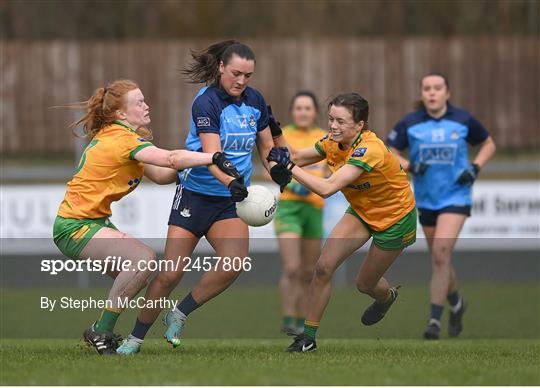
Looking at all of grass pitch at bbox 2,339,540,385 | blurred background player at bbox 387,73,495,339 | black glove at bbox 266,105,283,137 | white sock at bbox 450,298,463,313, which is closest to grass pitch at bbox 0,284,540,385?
grass pitch at bbox 2,339,540,385

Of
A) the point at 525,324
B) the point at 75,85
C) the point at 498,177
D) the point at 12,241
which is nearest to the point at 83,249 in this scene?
the point at 525,324

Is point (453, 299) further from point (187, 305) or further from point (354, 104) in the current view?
point (187, 305)

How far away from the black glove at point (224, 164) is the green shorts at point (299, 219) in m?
3.84

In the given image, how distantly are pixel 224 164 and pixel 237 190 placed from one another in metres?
0.19

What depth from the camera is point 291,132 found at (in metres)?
11.8

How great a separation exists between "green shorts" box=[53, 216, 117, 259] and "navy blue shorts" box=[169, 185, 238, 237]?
552 millimetres

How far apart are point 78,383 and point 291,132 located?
5.66 meters

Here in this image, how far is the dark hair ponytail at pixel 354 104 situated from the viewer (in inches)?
322

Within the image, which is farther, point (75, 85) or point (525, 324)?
point (75, 85)

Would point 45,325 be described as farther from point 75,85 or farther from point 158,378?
point 75,85

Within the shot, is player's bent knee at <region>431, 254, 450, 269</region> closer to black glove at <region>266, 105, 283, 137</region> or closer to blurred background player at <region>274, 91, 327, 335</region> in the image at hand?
blurred background player at <region>274, 91, 327, 335</region>

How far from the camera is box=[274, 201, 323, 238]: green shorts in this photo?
11.5m

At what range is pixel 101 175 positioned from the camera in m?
7.95

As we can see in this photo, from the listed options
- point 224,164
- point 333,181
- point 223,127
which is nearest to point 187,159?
point 224,164
